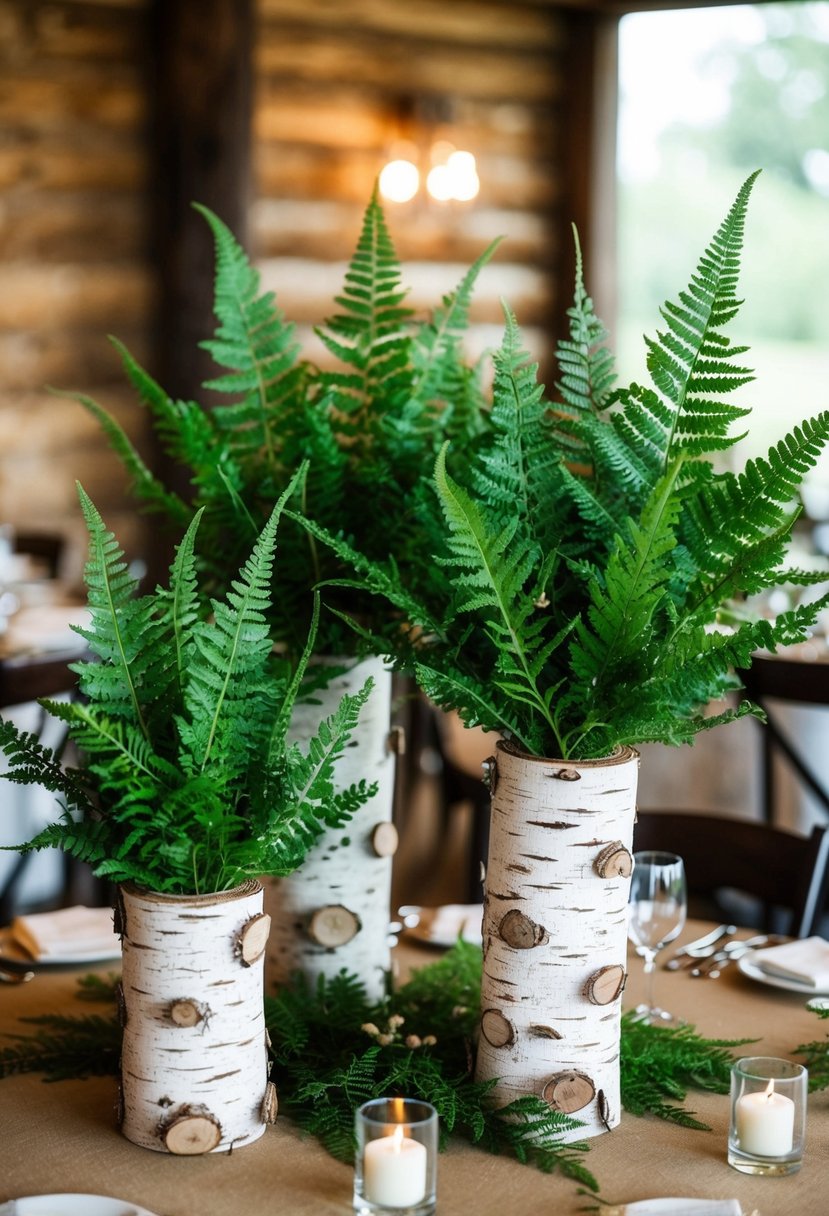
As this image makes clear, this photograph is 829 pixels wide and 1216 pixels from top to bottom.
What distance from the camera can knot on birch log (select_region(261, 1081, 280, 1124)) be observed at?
1281 mm

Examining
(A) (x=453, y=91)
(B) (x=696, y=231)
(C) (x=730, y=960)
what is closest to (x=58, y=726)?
(C) (x=730, y=960)

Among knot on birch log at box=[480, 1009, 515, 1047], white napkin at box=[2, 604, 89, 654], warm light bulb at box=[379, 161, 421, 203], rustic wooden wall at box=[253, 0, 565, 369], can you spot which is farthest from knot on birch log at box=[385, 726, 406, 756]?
warm light bulb at box=[379, 161, 421, 203]

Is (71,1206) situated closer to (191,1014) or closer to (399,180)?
(191,1014)

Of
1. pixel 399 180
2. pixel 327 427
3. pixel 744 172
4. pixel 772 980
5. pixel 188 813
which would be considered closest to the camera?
pixel 188 813

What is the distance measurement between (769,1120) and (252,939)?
460mm

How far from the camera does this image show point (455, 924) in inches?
71.7

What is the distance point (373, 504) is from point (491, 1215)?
679mm

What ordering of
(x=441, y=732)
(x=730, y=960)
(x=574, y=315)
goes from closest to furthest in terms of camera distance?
(x=574, y=315) < (x=730, y=960) < (x=441, y=732)

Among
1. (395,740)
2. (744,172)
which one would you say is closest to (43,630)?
(395,740)

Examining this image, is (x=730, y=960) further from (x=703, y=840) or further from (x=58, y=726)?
(x=58, y=726)

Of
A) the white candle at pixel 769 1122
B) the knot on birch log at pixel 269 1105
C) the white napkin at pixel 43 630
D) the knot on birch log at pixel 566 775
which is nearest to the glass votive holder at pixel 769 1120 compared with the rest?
the white candle at pixel 769 1122

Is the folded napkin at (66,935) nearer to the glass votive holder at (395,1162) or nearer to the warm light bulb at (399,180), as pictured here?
the glass votive holder at (395,1162)

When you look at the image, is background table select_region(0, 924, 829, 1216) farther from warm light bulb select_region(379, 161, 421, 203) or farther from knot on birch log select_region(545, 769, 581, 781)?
warm light bulb select_region(379, 161, 421, 203)

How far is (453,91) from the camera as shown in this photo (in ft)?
19.6
